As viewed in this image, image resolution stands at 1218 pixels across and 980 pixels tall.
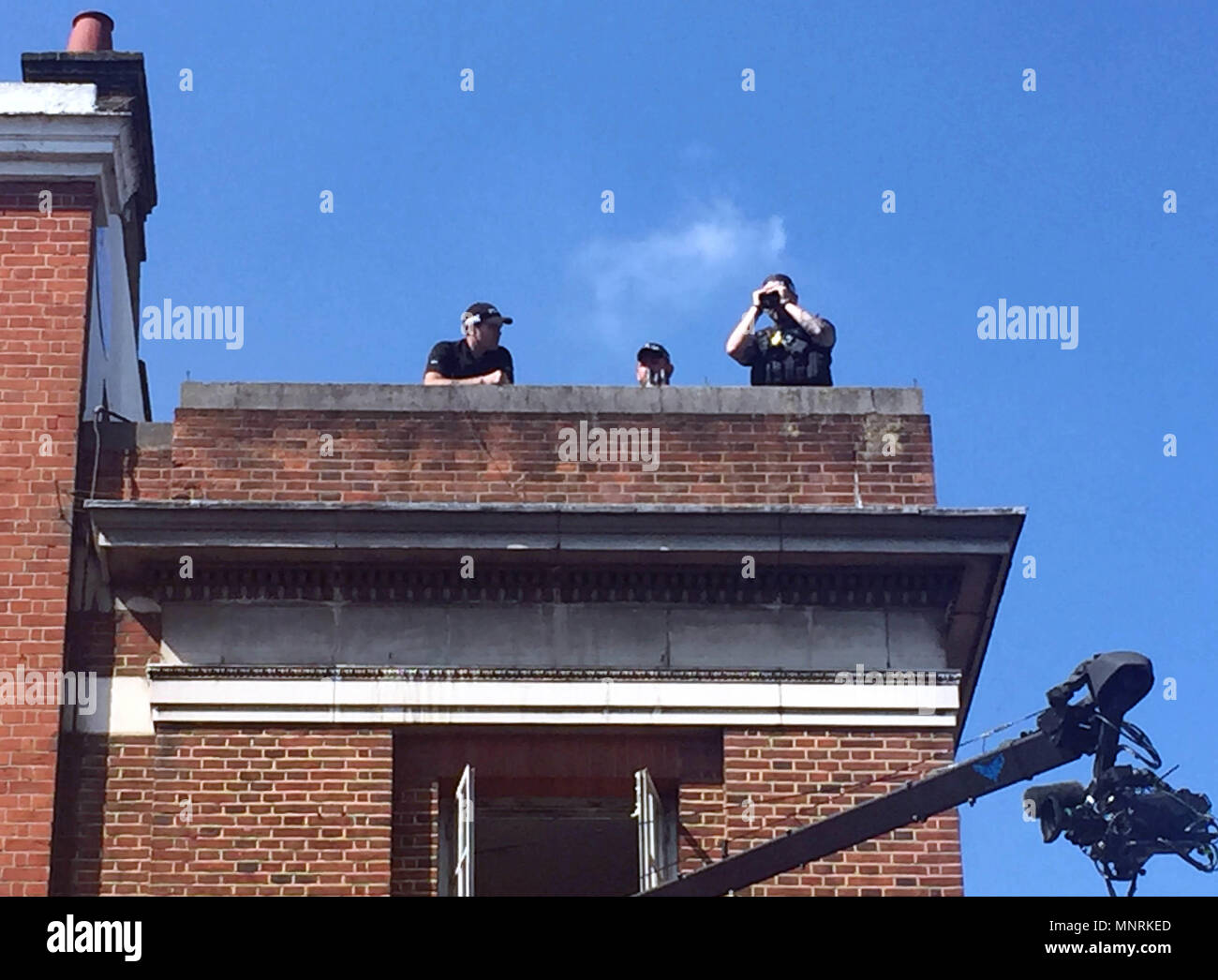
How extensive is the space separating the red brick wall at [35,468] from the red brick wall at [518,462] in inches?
26.3

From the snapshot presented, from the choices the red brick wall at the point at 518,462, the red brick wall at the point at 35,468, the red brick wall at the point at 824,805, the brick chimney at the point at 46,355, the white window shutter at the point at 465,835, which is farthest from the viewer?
the red brick wall at the point at 518,462

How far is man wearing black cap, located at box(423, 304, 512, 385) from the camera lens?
65.1ft

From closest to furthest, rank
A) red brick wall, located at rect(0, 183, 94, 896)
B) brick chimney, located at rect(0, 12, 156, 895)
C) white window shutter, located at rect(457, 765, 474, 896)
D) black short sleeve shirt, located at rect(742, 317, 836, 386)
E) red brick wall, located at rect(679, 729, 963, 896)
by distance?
white window shutter, located at rect(457, 765, 474, 896)
red brick wall, located at rect(0, 183, 94, 896)
brick chimney, located at rect(0, 12, 156, 895)
red brick wall, located at rect(679, 729, 963, 896)
black short sleeve shirt, located at rect(742, 317, 836, 386)

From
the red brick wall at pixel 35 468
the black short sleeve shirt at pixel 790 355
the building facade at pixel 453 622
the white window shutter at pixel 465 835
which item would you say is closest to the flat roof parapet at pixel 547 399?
the building facade at pixel 453 622

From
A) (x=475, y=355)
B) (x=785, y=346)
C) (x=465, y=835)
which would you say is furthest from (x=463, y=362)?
(x=465, y=835)

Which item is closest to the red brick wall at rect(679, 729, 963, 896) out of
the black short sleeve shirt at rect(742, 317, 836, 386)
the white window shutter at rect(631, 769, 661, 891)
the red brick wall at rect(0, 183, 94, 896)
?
the white window shutter at rect(631, 769, 661, 891)

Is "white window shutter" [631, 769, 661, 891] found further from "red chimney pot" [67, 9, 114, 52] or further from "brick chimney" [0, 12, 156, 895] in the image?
"red chimney pot" [67, 9, 114, 52]

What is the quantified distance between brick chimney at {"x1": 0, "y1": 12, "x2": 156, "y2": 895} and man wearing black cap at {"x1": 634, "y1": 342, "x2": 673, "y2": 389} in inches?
153

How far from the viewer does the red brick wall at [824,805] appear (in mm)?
17734

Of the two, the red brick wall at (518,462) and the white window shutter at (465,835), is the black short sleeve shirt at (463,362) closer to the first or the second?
the red brick wall at (518,462)

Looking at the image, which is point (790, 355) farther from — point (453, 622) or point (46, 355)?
point (46, 355)
